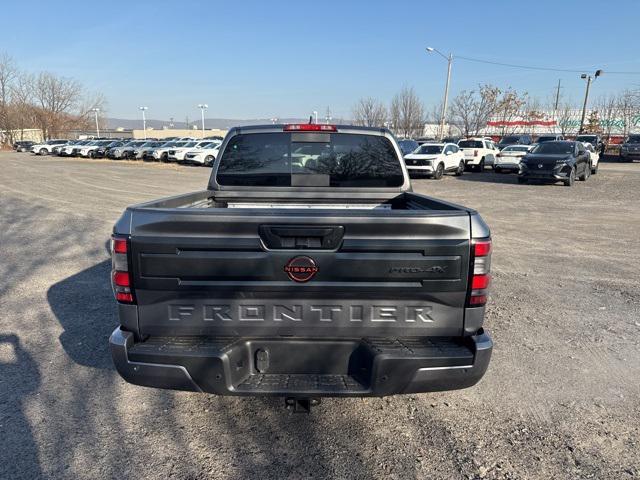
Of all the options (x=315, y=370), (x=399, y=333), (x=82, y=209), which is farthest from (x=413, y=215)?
(x=82, y=209)

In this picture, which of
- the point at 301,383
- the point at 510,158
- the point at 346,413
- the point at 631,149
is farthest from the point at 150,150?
the point at 301,383

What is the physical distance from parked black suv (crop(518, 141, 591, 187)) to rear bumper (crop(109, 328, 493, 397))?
1811cm

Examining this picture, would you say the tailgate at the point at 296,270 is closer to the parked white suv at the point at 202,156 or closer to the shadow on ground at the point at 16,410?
the shadow on ground at the point at 16,410

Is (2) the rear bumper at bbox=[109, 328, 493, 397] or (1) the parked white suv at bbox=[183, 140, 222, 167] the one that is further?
(1) the parked white suv at bbox=[183, 140, 222, 167]

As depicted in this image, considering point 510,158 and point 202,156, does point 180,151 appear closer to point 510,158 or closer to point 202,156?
point 202,156

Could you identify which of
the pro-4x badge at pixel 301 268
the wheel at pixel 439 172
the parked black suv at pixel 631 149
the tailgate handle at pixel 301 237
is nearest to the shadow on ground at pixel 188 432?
the pro-4x badge at pixel 301 268

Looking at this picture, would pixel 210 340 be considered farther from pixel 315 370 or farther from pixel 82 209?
pixel 82 209

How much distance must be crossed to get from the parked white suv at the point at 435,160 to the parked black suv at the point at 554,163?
4.23 meters

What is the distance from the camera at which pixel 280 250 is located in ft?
8.13

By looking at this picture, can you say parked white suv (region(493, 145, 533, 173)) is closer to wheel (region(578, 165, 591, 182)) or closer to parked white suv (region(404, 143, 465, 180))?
parked white suv (region(404, 143, 465, 180))

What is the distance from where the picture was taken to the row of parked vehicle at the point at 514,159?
18.3 meters

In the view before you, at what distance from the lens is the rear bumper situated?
248cm

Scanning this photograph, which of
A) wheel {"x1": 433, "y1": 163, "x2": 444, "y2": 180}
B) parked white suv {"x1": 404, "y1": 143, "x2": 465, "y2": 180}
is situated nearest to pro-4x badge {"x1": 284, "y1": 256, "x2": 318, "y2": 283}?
parked white suv {"x1": 404, "y1": 143, "x2": 465, "y2": 180}

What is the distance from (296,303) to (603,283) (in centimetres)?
555
